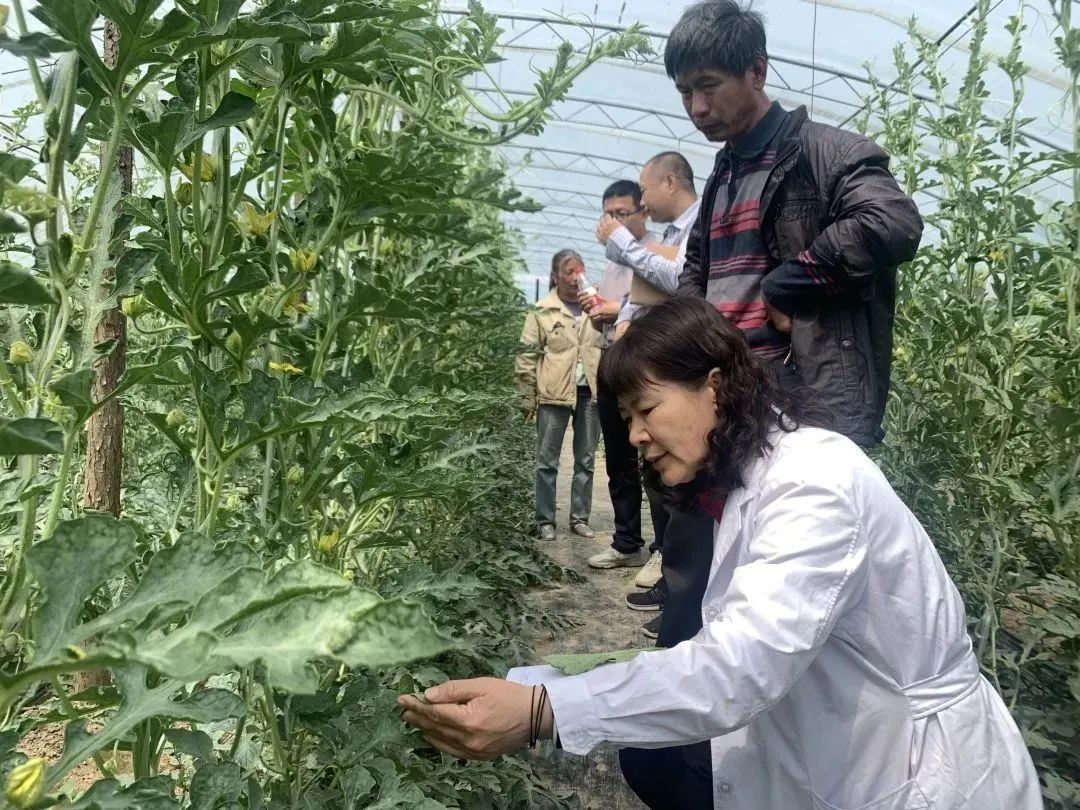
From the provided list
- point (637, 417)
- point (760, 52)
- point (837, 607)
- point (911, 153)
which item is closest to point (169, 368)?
point (637, 417)

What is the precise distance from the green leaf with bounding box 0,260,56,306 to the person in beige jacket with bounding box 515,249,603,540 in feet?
13.1

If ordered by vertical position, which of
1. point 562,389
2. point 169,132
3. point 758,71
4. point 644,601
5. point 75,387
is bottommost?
point 644,601

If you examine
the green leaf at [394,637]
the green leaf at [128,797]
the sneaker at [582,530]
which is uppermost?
the green leaf at [394,637]

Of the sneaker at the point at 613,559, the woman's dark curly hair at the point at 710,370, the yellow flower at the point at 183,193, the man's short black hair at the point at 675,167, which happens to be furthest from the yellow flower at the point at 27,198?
the sneaker at the point at 613,559

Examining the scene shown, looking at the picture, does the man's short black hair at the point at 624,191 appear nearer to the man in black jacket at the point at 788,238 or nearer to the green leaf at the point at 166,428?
the man in black jacket at the point at 788,238

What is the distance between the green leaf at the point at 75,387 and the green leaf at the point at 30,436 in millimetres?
149

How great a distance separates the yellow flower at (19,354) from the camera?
726 mm

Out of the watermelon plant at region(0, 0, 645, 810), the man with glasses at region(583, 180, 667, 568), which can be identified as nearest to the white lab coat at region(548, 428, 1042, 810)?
the watermelon plant at region(0, 0, 645, 810)

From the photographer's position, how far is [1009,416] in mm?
2016

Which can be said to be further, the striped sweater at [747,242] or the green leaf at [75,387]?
the striped sweater at [747,242]

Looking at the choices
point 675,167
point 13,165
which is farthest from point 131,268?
point 675,167

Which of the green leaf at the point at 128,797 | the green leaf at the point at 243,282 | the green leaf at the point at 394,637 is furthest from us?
the green leaf at the point at 243,282

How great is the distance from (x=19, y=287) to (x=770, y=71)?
31.3 ft

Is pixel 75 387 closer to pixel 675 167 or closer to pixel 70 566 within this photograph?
pixel 70 566
